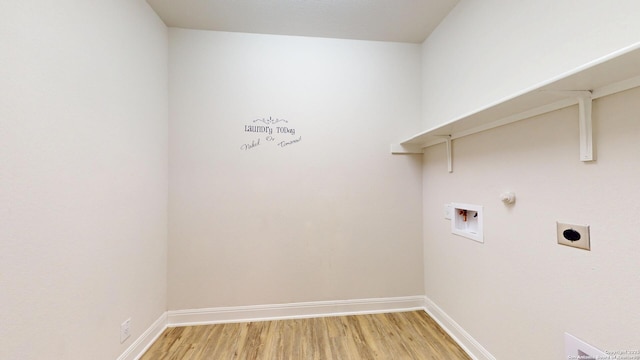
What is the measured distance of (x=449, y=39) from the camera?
6.58 ft

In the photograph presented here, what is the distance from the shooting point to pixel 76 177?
1268 mm

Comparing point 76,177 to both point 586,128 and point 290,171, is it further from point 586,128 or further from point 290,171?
point 586,128

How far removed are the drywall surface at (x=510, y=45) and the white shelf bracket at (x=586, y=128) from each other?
0.17 meters

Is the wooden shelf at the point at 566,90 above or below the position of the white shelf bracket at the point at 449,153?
above

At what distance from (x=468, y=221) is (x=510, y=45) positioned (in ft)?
3.91

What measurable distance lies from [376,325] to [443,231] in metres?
1.01

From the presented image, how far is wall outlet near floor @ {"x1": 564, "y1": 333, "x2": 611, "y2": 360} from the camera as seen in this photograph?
1.01 meters

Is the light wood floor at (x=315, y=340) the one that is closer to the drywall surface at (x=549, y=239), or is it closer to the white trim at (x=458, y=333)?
the white trim at (x=458, y=333)

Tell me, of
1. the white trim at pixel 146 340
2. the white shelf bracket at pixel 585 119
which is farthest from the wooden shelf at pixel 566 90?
the white trim at pixel 146 340

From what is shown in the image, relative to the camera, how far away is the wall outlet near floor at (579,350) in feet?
3.32

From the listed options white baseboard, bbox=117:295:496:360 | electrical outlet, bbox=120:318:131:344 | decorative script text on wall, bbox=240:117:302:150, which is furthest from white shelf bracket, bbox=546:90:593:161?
electrical outlet, bbox=120:318:131:344

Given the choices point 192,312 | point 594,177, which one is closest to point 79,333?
point 192,312

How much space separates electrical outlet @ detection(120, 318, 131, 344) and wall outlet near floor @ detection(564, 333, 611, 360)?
98.9 inches

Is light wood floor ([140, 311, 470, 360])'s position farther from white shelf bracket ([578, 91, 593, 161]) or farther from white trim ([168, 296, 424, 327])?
white shelf bracket ([578, 91, 593, 161])
